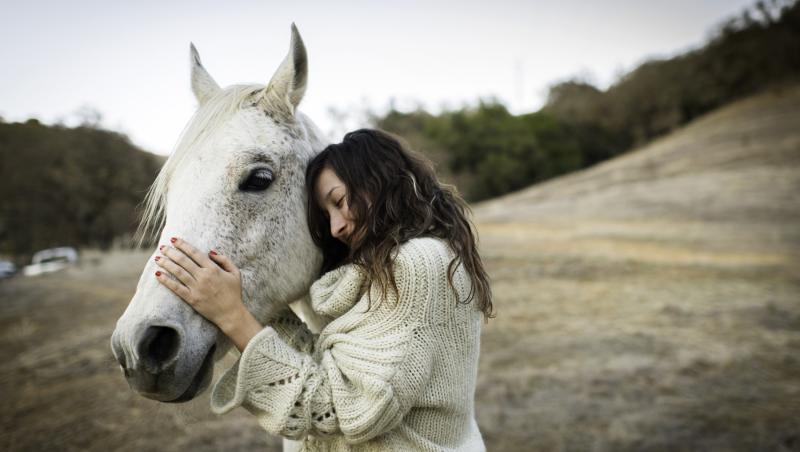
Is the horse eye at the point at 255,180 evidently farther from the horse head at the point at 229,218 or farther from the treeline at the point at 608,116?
the treeline at the point at 608,116

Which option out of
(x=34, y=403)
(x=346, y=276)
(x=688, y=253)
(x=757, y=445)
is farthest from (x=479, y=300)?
(x=688, y=253)

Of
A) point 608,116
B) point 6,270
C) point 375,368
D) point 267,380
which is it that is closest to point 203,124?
point 267,380

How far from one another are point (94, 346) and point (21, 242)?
13.3m

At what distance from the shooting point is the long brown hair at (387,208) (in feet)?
4.64

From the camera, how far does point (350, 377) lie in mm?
1263

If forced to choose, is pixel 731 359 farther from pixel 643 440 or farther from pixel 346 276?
pixel 346 276

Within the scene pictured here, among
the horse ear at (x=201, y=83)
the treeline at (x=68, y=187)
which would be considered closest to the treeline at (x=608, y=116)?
the treeline at (x=68, y=187)

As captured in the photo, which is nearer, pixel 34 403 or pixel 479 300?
pixel 479 300

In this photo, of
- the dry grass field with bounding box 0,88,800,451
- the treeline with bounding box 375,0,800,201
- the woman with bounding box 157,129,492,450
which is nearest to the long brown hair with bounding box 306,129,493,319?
the woman with bounding box 157,129,492,450

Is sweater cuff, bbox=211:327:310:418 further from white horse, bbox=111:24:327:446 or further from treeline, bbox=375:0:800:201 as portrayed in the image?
treeline, bbox=375:0:800:201

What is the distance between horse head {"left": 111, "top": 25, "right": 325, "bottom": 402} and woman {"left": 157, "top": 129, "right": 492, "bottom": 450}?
0.07 m

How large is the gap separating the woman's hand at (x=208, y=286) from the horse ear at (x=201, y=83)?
2.60ft

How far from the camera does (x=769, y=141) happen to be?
19.3 meters

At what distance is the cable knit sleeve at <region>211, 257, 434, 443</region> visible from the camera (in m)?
1.22
